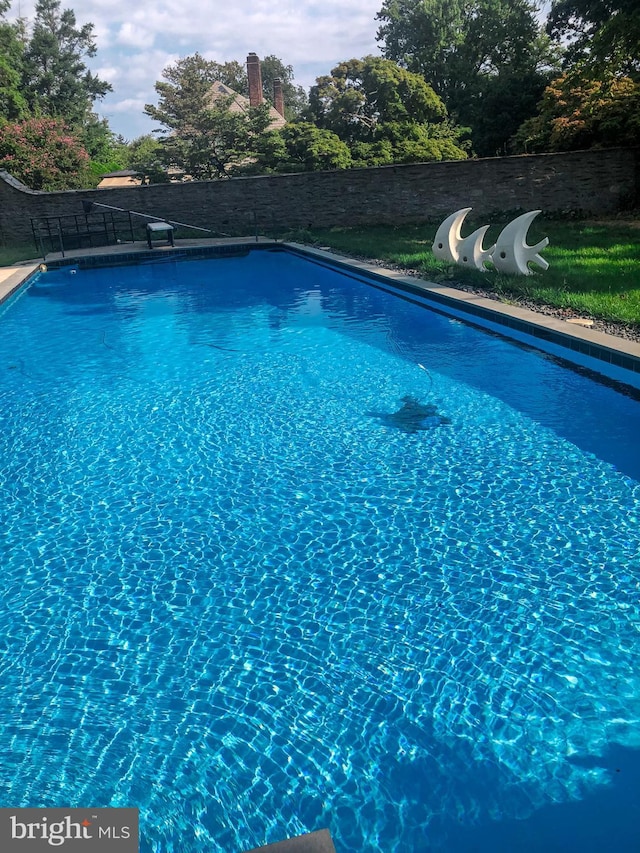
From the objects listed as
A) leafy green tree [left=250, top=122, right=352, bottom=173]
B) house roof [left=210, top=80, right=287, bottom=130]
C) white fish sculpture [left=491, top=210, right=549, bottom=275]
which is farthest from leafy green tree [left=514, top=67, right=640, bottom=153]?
house roof [left=210, top=80, right=287, bottom=130]

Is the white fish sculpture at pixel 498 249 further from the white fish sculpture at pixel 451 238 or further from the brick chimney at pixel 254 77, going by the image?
the brick chimney at pixel 254 77

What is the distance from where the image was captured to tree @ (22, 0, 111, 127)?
36.2 metres

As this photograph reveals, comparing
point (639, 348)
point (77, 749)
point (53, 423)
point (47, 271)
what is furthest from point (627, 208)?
point (77, 749)

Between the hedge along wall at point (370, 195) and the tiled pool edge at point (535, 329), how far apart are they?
7.63 m

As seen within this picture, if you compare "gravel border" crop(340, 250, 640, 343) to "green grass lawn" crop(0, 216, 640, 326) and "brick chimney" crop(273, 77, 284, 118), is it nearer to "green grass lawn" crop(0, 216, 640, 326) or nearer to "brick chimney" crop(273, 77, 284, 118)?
"green grass lawn" crop(0, 216, 640, 326)

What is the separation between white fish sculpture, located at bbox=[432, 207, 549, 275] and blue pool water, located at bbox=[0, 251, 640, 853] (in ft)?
10.4

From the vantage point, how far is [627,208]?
57.3ft

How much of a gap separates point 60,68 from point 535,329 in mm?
39499

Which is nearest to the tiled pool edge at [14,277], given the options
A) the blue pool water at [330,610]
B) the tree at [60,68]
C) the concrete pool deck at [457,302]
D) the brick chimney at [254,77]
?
the concrete pool deck at [457,302]

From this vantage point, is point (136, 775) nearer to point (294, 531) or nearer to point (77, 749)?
point (77, 749)

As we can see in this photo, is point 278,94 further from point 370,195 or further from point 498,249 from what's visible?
point 498,249

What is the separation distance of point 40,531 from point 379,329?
5.99m

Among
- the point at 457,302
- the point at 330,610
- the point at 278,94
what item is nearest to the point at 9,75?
the point at 278,94

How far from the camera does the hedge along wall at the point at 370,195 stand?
17.3 metres
